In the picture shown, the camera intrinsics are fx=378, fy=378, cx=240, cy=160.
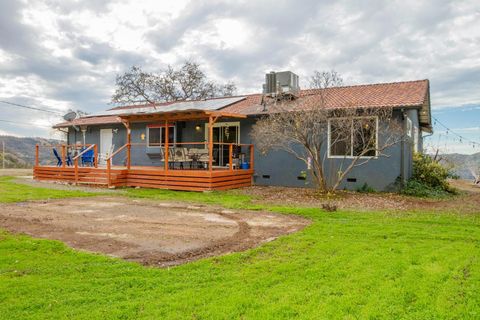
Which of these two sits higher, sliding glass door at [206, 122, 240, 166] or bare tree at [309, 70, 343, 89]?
bare tree at [309, 70, 343, 89]

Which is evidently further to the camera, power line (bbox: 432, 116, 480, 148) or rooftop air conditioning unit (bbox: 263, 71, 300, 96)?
power line (bbox: 432, 116, 480, 148)

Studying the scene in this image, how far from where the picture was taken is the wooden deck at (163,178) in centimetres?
1185

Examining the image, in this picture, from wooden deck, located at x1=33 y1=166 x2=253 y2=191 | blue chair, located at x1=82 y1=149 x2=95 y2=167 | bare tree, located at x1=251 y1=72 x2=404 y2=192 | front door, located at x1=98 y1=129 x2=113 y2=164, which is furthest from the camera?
front door, located at x1=98 y1=129 x2=113 y2=164

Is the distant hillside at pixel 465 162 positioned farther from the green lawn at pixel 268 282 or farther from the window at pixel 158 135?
the green lawn at pixel 268 282

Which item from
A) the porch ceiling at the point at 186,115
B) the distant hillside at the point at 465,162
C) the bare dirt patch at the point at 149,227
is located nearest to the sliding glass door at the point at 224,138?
the porch ceiling at the point at 186,115

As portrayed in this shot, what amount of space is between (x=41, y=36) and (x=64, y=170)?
6.27 meters

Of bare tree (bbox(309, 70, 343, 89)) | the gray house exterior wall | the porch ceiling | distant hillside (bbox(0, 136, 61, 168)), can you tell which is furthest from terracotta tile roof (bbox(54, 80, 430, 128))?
distant hillside (bbox(0, 136, 61, 168))

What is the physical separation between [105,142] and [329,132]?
11413 millimetres

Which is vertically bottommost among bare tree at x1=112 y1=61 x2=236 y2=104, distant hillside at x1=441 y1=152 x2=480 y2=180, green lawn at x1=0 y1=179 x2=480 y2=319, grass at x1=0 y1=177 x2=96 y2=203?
green lawn at x1=0 y1=179 x2=480 y2=319

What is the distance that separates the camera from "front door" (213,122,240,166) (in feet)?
47.3

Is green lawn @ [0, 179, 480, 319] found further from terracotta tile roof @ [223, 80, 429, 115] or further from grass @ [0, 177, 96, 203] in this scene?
terracotta tile roof @ [223, 80, 429, 115]

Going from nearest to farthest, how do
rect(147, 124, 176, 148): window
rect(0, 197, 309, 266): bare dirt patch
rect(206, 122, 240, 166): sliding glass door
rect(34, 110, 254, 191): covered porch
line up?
1. rect(0, 197, 309, 266): bare dirt patch
2. rect(34, 110, 254, 191): covered porch
3. rect(206, 122, 240, 166): sliding glass door
4. rect(147, 124, 176, 148): window

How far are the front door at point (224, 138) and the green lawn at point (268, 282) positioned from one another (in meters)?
9.38

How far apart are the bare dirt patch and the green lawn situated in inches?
16.0
